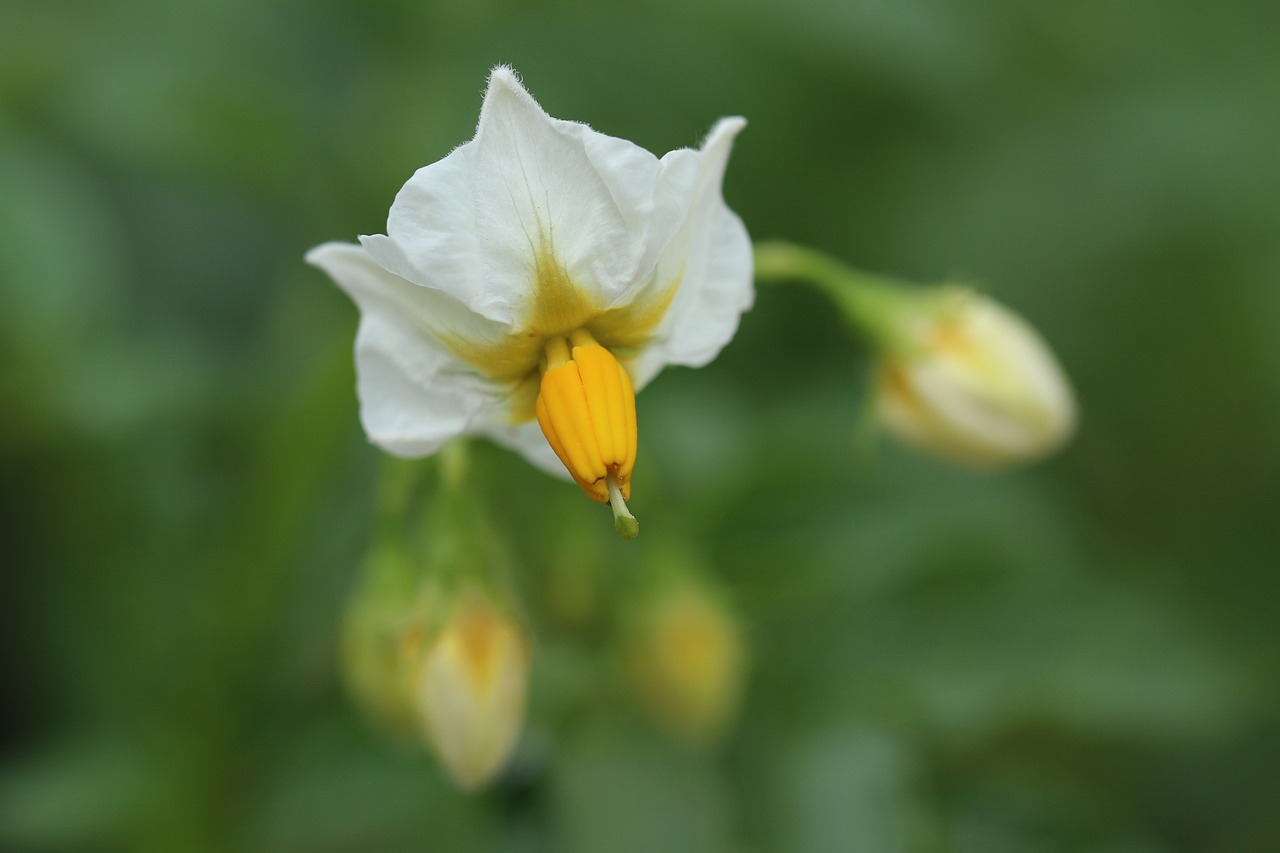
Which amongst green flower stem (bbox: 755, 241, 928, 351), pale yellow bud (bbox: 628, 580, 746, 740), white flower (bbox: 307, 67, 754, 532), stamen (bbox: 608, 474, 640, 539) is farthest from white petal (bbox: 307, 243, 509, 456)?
pale yellow bud (bbox: 628, 580, 746, 740)

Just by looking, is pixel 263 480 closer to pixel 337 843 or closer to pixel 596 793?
pixel 596 793

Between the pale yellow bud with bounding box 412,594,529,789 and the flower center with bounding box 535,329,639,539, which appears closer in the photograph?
the flower center with bounding box 535,329,639,539

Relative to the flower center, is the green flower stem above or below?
below

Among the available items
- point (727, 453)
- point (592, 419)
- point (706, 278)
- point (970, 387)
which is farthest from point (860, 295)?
point (592, 419)

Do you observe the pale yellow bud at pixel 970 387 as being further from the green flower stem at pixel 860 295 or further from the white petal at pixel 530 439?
the white petal at pixel 530 439

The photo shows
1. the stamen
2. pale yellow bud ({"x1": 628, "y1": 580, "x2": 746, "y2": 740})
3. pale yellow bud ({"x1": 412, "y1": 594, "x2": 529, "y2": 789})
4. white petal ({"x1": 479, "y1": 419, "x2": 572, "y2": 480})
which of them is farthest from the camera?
pale yellow bud ({"x1": 628, "y1": 580, "x2": 746, "y2": 740})

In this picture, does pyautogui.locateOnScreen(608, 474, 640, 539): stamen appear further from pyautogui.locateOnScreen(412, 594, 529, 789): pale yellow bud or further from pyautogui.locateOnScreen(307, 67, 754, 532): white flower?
pyautogui.locateOnScreen(412, 594, 529, 789): pale yellow bud

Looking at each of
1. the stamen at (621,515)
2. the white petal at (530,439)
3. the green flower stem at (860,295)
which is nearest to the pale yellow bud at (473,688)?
the white petal at (530,439)
